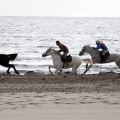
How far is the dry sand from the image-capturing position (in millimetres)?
9836

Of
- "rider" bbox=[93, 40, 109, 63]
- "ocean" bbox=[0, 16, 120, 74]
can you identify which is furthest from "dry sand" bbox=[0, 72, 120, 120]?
"ocean" bbox=[0, 16, 120, 74]

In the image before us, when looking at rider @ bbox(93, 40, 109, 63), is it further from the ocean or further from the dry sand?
the dry sand

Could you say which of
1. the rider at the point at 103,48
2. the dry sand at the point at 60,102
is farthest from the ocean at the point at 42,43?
the dry sand at the point at 60,102

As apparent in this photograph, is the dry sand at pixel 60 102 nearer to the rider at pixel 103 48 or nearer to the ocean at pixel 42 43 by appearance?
the rider at pixel 103 48

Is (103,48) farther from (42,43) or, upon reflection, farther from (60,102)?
(42,43)

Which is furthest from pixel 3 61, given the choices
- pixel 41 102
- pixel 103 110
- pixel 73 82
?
pixel 103 110

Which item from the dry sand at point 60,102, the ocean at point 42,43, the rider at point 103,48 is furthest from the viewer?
the ocean at point 42,43

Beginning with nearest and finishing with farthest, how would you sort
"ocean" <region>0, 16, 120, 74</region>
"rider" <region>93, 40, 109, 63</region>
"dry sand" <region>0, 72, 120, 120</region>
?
"dry sand" <region>0, 72, 120, 120</region>, "rider" <region>93, 40, 109, 63</region>, "ocean" <region>0, 16, 120, 74</region>

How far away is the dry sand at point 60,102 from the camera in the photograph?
32.3 ft

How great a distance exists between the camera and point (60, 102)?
11.6m

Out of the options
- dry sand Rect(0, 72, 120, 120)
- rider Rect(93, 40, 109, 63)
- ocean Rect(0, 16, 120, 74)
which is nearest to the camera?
dry sand Rect(0, 72, 120, 120)

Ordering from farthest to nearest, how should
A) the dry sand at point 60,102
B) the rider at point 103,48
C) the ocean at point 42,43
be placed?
the ocean at point 42,43 → the rider at point 103,48 → the dry sand at point 60,102

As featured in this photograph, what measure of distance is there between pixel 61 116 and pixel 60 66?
1133 centimetres

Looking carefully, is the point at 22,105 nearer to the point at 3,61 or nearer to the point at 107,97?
the point at 107,97
